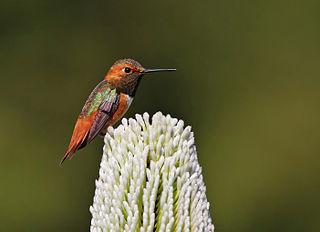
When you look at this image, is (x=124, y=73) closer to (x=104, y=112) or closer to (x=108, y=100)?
(x=108, y=100)

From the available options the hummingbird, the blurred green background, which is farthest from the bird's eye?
the blurred green background

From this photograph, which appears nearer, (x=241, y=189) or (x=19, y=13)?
(x=241, y=189)

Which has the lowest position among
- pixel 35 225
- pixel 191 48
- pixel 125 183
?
pixel 35 225

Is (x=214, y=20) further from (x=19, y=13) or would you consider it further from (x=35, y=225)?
(x=35, y=225)

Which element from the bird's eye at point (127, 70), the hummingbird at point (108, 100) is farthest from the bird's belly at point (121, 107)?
the bird's eye at point (127, 70)

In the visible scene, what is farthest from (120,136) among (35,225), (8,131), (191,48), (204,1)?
(204,1)

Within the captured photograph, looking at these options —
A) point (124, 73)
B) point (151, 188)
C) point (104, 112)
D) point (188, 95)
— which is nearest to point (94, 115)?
point (104, 112)

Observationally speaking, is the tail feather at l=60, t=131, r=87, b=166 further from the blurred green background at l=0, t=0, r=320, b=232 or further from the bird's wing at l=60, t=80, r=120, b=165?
the blurred green background at l=0, t=0, r=320, b=232
